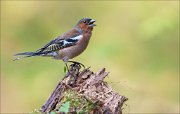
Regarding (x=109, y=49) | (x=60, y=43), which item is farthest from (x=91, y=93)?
(x=109, y=49)

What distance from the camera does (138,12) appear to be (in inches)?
667

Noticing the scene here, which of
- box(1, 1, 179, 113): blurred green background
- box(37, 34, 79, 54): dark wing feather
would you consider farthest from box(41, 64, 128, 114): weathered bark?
box(1, 1, 179, 113): blurred green background

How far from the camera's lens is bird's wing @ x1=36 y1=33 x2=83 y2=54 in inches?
410

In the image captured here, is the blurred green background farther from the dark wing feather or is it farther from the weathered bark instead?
the weathered bark

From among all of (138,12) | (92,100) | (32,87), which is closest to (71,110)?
(92,100)

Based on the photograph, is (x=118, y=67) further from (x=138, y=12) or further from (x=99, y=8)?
(x=99, y=8)

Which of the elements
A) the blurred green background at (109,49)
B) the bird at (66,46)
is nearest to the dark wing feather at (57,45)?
the bird at (66,46)

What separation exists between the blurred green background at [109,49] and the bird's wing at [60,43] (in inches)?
122

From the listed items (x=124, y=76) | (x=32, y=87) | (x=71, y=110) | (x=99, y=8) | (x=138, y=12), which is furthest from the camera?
(x=99, y=8)

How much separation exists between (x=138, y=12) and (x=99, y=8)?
202cm

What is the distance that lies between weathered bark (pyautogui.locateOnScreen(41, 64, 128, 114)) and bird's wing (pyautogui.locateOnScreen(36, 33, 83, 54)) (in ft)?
7.21

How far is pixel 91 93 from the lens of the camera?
295 inches

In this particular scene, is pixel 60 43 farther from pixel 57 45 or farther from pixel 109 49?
pixel 109 49

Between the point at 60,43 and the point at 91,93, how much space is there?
305 cm
